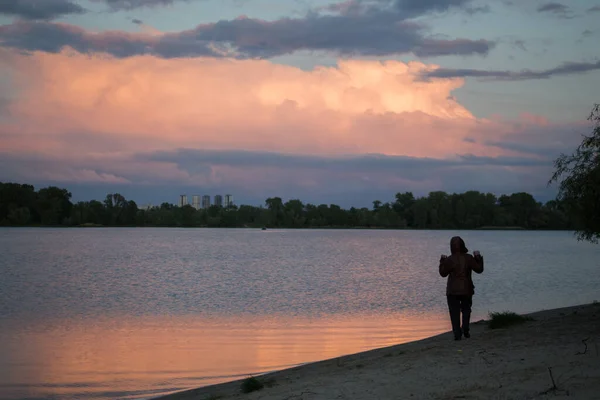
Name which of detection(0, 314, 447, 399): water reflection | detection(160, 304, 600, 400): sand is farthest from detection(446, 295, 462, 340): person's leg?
detection(0, 314, 447, 399): water reflection

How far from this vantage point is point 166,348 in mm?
19359

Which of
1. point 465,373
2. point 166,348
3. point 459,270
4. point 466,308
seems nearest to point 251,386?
point 465,373

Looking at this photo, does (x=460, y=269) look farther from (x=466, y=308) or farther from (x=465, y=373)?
(x=465, y=373)

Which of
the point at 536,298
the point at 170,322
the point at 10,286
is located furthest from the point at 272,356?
the point at 10,286

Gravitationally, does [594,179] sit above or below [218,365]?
above

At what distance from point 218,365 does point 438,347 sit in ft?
18.5

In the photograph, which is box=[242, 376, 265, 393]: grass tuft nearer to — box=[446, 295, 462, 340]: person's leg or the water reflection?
the water reflection

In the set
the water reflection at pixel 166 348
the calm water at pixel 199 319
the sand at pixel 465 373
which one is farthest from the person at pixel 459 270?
the calm water at pixel 199 319

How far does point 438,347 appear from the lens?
46.7ft

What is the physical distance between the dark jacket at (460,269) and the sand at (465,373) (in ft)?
3.69

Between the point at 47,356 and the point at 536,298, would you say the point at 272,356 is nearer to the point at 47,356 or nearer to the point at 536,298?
the point at 47,356

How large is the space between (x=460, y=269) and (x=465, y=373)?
3.37 m

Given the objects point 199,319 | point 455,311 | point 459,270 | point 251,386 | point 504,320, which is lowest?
point 199,319

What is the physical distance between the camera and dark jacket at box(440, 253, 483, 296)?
45.2 feet
